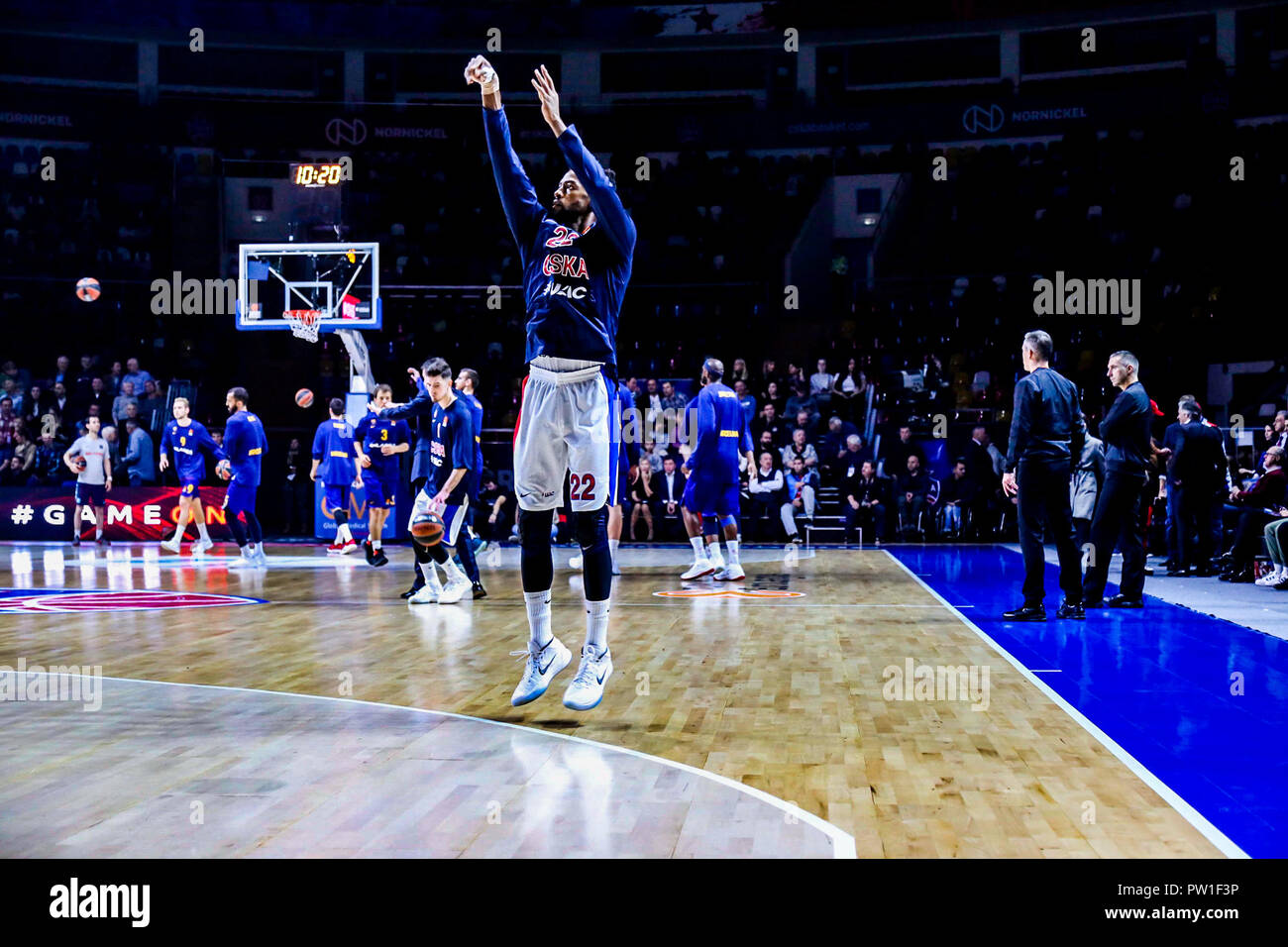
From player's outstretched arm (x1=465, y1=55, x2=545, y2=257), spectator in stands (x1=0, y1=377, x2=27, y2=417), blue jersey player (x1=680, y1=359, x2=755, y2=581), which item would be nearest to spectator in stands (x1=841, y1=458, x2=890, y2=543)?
blue jersey player (x1=680, y1=359, x2=755, y2=581)

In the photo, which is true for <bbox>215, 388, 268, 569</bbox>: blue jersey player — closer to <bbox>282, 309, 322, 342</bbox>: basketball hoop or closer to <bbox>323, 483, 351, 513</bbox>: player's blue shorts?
<bbox>323, 483, 351, 513</bbox>: player's blue shorts

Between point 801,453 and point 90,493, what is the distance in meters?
10.7

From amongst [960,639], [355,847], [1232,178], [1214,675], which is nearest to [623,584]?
[960,639]

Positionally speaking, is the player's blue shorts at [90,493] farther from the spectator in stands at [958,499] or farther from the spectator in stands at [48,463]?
the spectator in stands at [958,499]

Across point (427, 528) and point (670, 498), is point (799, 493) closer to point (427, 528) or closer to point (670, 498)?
point (670, 498)

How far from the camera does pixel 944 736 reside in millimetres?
4152

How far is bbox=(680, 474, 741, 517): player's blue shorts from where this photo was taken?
1026 centimetres

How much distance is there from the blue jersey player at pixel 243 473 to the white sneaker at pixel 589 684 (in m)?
8.54

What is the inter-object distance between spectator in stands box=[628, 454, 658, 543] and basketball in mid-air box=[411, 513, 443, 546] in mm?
8260

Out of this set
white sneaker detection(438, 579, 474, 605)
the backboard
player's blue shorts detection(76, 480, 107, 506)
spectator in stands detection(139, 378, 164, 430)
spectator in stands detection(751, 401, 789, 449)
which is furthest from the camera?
spectator in stands detection(139, 378, 164, 430)

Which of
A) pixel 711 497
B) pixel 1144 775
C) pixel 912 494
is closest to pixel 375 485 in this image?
pixel 711 497

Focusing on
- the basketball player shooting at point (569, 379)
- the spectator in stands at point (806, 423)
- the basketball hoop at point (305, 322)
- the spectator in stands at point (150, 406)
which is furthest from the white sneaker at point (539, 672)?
the spectator in stands at point (150, 406)

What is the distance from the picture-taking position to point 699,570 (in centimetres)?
1088

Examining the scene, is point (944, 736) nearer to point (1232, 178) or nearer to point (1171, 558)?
point (1171, 558)
